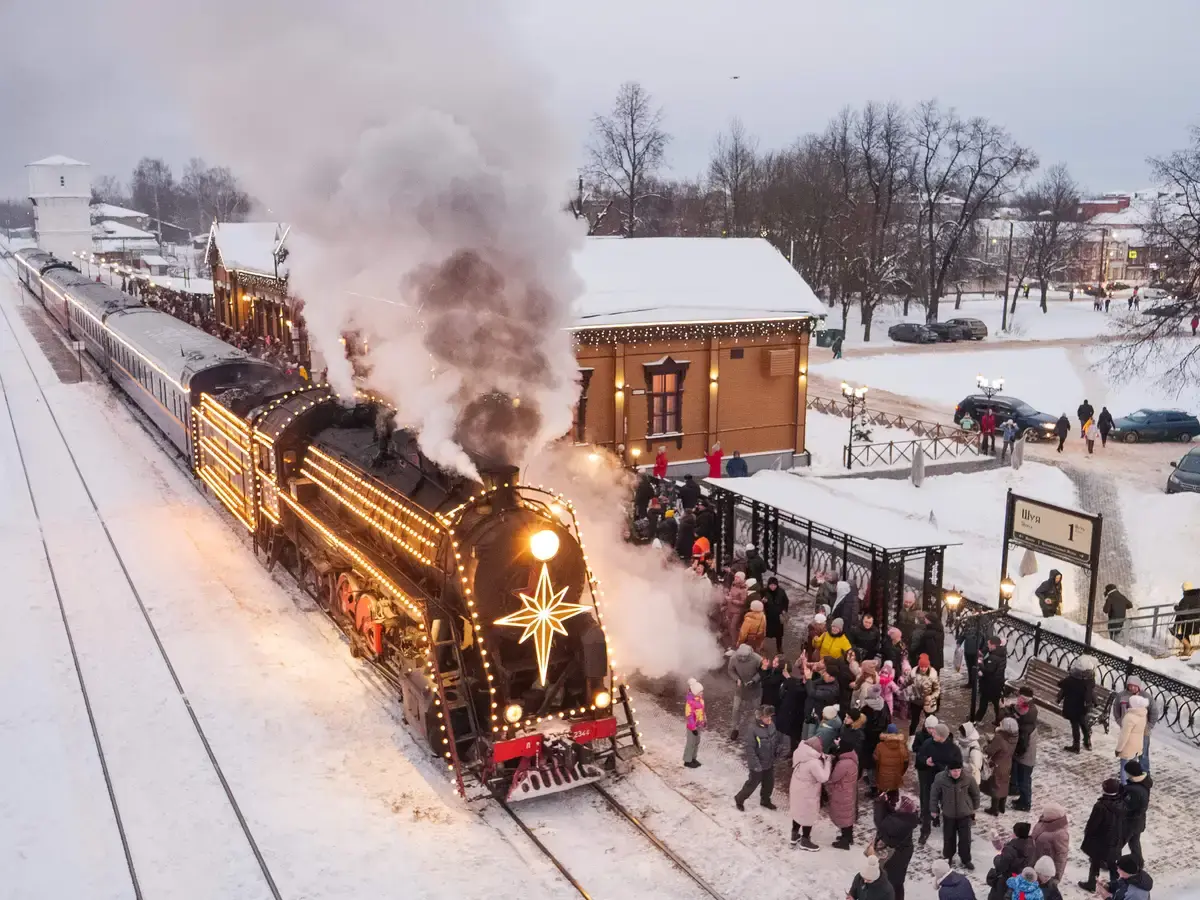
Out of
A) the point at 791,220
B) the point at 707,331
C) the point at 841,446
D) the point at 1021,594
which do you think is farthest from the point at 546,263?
the point at 791,220

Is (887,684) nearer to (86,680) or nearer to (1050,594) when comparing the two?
(1050,594)

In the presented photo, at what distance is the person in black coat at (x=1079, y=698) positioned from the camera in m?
10.4

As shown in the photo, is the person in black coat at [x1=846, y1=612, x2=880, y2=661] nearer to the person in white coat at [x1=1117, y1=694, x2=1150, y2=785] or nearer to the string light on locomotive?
the person in white coat at [x1=1117, y1=694, x2=1150, y2=785]

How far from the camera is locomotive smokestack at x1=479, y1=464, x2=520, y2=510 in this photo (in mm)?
9438

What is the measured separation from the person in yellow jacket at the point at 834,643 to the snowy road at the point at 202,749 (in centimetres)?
432

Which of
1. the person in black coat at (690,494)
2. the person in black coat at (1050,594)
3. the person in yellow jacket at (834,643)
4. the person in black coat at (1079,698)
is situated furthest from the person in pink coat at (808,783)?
the person in black coat at (690,494)

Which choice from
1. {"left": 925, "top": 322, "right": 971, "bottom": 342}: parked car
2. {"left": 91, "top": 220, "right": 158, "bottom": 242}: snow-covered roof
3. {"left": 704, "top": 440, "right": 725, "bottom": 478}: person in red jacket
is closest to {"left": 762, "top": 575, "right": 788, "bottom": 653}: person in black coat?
{"left": 704, "top": 440, "right": 725, "bottom": 478}: person in red jacket

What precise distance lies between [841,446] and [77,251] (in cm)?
10000

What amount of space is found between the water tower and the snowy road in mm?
103261

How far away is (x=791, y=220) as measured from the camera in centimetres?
5325

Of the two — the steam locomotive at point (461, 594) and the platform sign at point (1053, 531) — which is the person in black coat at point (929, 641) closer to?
the platform sign at point (1053, 531)

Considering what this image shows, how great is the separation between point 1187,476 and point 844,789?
644 inches

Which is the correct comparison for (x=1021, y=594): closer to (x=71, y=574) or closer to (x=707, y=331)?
(x=707, y=331)

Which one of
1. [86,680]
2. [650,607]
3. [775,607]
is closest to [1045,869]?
[650,607]
